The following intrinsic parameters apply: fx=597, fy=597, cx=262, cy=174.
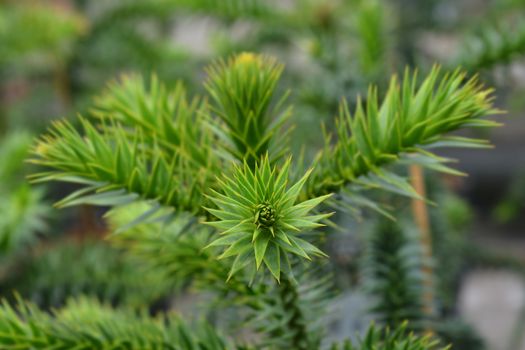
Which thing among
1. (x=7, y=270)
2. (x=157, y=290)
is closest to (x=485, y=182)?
(x=157, y=290)

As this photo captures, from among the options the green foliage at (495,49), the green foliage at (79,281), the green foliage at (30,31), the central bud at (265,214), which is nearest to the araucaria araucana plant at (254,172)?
the central bud at (265,214)

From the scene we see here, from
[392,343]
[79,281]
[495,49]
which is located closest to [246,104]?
[392,343]

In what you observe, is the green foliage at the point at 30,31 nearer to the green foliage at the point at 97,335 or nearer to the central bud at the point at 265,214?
the green foliage at the point at 97,335

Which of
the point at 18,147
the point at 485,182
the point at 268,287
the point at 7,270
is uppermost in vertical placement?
the point at 485,182

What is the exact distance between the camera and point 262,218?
0.38 meters

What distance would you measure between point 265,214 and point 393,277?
1.03 feet

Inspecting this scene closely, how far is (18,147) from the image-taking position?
106cm

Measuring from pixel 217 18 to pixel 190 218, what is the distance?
774mm

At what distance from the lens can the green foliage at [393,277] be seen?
0.64 meters

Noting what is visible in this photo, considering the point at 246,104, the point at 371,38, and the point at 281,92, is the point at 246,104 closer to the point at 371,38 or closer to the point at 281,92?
the point at 371,38

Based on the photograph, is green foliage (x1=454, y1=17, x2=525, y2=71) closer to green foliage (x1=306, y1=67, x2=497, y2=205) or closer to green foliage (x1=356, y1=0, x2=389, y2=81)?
green foliage (x1=356, y1=0, x2=389, y2=81)

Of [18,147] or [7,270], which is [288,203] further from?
[7,270]

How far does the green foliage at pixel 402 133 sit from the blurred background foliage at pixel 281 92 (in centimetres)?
7

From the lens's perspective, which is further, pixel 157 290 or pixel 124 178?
pixel 157 290
